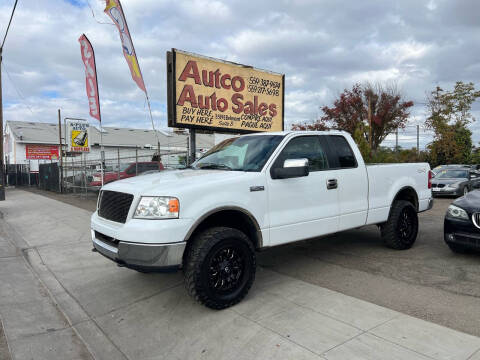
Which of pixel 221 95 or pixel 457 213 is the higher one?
pixel 221 95

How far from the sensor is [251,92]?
12.5 meters

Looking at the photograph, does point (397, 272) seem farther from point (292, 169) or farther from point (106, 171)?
point (106, 171)

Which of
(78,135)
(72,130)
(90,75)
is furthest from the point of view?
(78,135)

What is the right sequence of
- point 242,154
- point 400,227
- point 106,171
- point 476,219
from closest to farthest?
point 242,154 < point 476,219 < point 400,227 < point 106,171

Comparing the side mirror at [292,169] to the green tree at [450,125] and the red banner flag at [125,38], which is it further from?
the green tree at [450,125]

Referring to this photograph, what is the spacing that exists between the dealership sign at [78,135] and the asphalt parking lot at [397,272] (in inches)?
632

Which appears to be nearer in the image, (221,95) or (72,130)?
(221,95)

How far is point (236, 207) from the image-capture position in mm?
4027

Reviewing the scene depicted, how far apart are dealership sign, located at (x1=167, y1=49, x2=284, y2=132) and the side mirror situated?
685cm

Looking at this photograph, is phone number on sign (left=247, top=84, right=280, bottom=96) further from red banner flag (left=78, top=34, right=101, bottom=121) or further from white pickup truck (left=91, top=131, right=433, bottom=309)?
white pickup truck (left=91, top=131, right=433, bottom=309)

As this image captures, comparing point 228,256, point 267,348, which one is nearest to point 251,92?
point 228,256

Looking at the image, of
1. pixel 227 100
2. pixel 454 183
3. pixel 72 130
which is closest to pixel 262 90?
pixel 227 100

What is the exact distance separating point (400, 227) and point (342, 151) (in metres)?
1.75

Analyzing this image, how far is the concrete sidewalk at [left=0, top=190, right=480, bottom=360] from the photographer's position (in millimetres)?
3182
